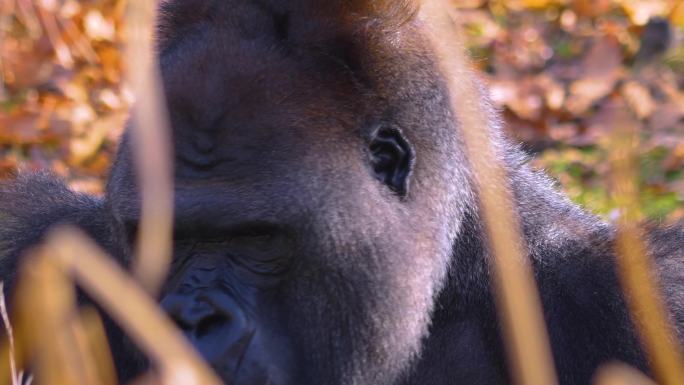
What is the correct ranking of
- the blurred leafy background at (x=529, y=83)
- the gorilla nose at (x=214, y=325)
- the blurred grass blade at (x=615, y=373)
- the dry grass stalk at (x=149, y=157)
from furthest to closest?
1. the blurred leafy background at (x=529, y=83)
2. the blurred grass blade at (x=615, y=373)
3. the gorilla nose at (x=214, y=325)
4. the dry grass stalk at (x=149, y=157)

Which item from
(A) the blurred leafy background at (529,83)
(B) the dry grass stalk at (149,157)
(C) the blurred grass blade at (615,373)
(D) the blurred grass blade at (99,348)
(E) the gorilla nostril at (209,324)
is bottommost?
(D) the blurred grass blade at (99,348)

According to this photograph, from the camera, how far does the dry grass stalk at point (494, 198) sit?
3.97 metres

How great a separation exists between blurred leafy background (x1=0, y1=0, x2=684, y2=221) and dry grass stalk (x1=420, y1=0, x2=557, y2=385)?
2.29 meters

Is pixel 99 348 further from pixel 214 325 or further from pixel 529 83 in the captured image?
pixel 529 83

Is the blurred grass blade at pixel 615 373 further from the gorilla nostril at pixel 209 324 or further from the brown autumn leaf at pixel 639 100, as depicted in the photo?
the brown autumn leaf at pixel 639 100

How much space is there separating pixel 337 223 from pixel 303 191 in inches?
5.6

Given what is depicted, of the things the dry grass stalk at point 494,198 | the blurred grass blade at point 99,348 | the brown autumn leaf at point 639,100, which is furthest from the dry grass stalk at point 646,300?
the brown autumn leaf at point 639,100

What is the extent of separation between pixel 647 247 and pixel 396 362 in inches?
38.3

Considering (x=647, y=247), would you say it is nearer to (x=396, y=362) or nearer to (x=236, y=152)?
(x=396, y=362)

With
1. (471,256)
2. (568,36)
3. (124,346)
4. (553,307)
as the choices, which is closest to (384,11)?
(471,256)

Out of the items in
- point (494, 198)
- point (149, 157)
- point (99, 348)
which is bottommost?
point (99, 348)

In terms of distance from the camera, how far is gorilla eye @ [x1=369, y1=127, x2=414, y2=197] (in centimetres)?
383

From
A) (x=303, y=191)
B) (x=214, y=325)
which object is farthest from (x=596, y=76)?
(x=214, y=325)

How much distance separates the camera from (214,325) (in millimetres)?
3393
